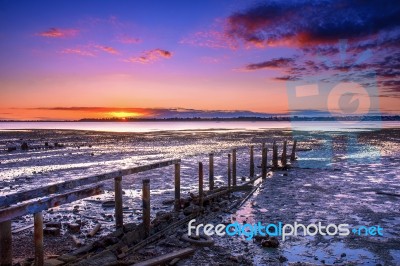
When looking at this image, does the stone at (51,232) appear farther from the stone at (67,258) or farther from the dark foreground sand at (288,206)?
the stone at (67,258)

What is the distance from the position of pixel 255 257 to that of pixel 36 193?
15.7ft

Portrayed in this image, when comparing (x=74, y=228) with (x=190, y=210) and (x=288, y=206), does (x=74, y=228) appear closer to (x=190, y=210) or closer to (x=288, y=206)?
(x=190, y=210)

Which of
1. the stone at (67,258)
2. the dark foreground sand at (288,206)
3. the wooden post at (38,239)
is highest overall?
the wooden post at (38,239)

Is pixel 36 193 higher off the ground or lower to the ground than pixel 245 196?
higher

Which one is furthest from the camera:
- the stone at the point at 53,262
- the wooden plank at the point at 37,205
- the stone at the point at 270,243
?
the stone at the point at 270,243

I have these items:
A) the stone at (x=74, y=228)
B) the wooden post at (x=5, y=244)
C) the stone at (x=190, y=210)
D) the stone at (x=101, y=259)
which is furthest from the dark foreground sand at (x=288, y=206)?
the wooden post at (x=5, y=244)

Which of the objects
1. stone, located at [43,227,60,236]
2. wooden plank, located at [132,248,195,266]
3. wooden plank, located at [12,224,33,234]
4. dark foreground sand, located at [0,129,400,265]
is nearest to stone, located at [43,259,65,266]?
wooden plank, located at [132,248,195,266]

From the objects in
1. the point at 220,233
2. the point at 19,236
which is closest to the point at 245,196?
the point at 220,233

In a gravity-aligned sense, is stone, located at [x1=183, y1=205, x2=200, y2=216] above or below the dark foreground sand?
above

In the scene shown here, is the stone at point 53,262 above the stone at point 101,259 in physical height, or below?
above

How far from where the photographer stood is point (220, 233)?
374 inches

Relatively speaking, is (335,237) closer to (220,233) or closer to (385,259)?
(385,259)

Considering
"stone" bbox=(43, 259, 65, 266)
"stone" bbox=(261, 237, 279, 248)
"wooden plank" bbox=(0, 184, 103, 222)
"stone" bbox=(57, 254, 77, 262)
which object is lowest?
"stone" bbox=(261, 237, 279, 248)

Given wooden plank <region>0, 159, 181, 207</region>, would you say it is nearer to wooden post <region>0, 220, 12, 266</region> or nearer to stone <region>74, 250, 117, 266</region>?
wooden post <region>0, 220, 12, 266</region>
